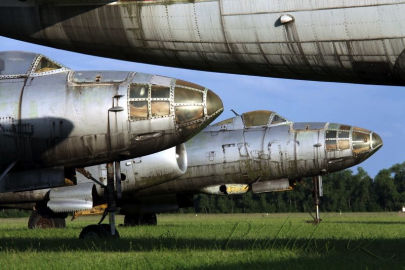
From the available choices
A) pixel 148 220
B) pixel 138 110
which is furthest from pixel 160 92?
pixel 148 220

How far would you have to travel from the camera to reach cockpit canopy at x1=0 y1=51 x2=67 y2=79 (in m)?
12.9

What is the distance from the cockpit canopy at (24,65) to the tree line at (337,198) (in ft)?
301

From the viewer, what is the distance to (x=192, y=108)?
12031mm

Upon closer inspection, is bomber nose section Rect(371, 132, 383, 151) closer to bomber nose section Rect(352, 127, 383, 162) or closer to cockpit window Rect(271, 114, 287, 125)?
bomber nose section Rect(352, 127, 383, 162)

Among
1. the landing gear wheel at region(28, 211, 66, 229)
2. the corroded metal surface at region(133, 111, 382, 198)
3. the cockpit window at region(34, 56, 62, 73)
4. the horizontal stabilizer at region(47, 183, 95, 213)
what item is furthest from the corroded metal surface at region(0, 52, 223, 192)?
the landing gear wheel at region(28, 211, 66, 229)

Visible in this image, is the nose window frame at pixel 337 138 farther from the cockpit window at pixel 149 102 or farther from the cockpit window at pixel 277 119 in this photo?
the cockpit window at pixel 149 102

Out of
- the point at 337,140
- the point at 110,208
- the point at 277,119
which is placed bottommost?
the point at 110,208

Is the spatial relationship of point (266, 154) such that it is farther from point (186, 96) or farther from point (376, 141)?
point (186, 96)

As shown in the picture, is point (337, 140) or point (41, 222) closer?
point (337, 140)

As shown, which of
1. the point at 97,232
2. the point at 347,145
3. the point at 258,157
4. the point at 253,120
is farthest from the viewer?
the point at 253,120

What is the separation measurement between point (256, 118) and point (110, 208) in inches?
530

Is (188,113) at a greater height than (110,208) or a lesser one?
greater

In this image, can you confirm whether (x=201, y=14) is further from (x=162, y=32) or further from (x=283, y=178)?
(x=283, y=178)

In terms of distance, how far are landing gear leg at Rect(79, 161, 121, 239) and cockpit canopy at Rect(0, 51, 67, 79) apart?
8.15ft
